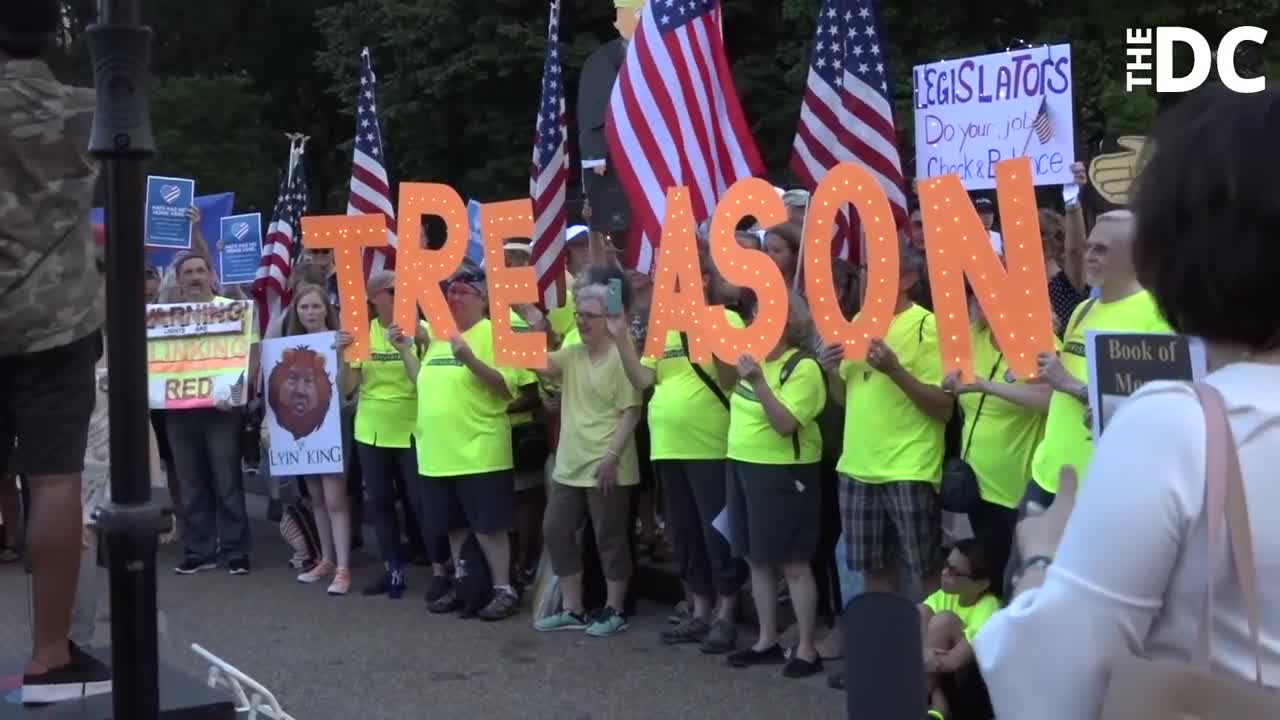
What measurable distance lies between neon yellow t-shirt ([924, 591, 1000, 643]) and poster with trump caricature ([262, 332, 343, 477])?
15.1 ft

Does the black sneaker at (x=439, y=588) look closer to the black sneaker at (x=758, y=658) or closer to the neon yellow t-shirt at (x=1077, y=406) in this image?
the black sneaker at (x=758, y=658)

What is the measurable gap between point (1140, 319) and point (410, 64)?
63.3ft

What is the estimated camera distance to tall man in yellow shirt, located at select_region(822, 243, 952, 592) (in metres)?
6.36

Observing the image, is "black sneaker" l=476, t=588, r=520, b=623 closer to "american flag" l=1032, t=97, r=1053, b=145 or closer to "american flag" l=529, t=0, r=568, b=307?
"american flag" l=529, t=0, r=568, b=307

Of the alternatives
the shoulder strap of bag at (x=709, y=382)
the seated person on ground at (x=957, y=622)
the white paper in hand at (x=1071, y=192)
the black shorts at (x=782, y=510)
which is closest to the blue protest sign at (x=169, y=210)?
the shoulder strap of bag at (x=709, y=382)

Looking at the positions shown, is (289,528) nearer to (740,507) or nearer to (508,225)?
(508,225)

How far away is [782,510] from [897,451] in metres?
0.71

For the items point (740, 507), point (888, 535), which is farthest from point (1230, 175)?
point (740, 507)

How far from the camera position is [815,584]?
717cm

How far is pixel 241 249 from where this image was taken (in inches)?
498

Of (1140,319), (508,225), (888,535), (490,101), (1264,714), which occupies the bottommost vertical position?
(888,535)

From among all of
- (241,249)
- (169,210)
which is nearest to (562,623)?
(169,210)

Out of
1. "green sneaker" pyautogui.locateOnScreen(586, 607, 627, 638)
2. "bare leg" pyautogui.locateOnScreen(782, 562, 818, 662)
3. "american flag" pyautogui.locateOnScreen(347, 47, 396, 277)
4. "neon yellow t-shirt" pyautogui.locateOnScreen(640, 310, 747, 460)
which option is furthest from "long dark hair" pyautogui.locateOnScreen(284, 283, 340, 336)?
"bare leg" pyautogui.locateOnScreen(782, 562, 818, 662)

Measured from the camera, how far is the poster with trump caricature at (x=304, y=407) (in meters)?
9.41
